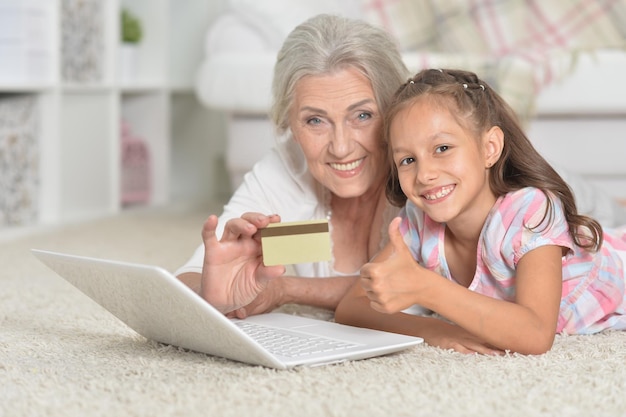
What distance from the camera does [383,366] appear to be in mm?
1136

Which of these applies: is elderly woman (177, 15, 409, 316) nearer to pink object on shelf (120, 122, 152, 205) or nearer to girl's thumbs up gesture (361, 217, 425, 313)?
girl's thumbs up gesture (361, 217, 425, 313)

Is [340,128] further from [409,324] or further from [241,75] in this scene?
[241,75]

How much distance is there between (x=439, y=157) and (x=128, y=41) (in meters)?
2.23

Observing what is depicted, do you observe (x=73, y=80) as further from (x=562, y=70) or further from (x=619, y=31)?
(x=619, y=31)

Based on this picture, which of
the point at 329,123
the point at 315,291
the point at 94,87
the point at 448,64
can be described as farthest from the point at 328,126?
the point at 94,87

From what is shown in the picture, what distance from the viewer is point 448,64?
241 cm

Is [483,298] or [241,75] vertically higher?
[241,75]

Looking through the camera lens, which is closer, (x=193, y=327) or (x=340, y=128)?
(x=193, y=327)

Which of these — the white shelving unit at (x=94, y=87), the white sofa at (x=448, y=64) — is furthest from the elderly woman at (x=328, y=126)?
the white shelving unit at (x=94, y=87)

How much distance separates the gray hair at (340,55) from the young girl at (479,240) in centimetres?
15

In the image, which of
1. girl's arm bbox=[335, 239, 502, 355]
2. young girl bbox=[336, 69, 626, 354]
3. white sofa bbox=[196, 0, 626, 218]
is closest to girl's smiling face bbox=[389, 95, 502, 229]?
young girl bbox=[336, 69, 626, 354]

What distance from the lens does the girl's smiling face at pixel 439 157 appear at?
1248 millimetres

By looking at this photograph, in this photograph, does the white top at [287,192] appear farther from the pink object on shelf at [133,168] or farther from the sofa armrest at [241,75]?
the pink object on shelf at [133,168]

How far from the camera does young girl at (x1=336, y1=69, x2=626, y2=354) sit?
46.2 inches
